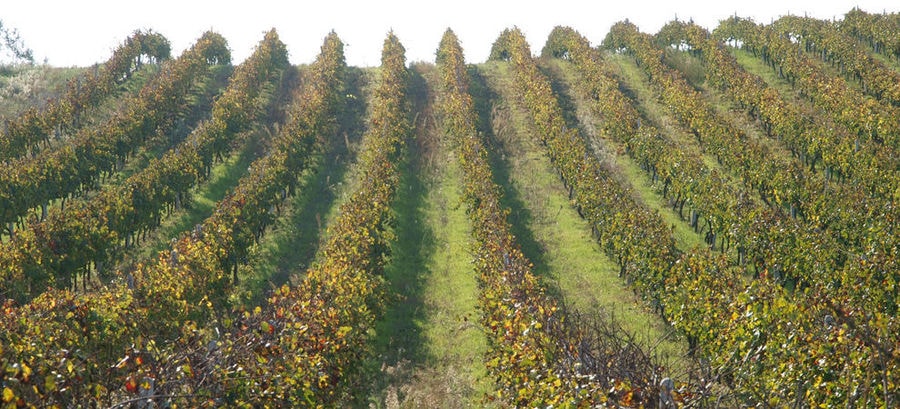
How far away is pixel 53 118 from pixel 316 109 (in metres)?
14.3

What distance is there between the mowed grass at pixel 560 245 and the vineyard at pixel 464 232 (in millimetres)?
152

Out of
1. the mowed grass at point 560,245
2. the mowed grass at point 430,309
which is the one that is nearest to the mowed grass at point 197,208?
the mowed grass at point 430,309

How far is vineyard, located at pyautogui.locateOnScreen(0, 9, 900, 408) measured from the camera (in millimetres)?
10047

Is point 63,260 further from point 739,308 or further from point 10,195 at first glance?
point 739,308

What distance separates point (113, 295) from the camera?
1794cm


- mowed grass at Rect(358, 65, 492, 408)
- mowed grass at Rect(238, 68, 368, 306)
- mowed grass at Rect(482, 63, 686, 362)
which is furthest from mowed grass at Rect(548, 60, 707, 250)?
mowed grass at Rect(238, 68, 368, 306)

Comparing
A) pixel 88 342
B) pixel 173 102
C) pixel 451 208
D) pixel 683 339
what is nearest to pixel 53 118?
pixel 173 102

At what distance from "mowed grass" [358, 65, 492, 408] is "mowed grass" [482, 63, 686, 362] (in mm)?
2797

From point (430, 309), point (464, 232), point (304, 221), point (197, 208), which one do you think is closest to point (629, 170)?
point (464, 232)

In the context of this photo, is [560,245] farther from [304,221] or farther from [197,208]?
[197,208]

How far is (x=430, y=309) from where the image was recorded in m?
23.4

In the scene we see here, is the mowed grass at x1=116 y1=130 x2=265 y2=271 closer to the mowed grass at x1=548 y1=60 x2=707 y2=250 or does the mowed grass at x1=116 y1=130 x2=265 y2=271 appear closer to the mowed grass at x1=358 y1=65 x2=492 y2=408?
the mowed grass at x1=358 y1=65 x2=492 y2=408

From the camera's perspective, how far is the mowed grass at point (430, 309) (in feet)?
58.9

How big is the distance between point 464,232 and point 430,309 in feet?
→ 23.6
